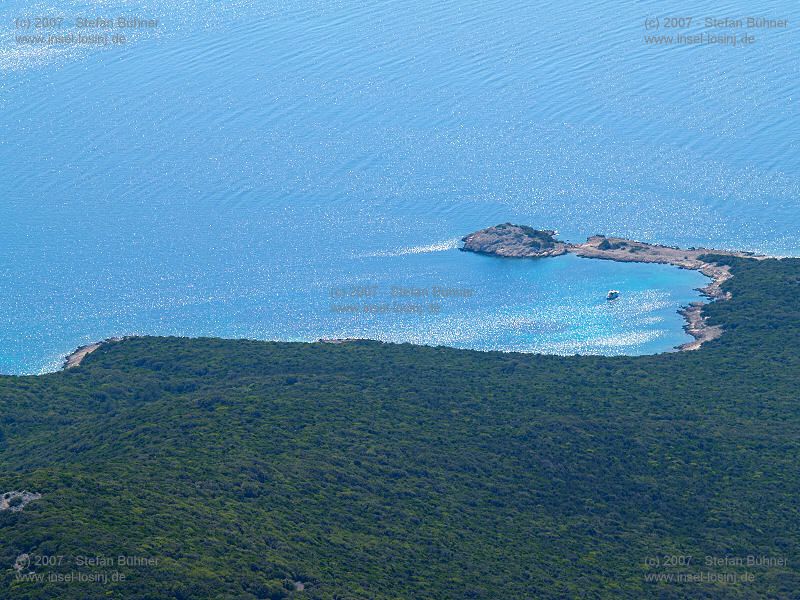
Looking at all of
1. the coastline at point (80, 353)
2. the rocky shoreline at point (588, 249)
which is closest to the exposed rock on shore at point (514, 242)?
the rocky shoreline at point (588, 249)

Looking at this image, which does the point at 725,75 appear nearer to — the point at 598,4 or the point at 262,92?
the point at 598,4

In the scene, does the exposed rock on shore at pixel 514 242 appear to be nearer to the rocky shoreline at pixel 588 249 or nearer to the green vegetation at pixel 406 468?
the rocky shoreline at pixel 588 249

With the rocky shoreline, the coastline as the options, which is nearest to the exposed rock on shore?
the rocky shoreline

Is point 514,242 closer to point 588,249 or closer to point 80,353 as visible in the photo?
point 588,249

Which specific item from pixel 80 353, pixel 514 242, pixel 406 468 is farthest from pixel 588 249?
pixel 406 468

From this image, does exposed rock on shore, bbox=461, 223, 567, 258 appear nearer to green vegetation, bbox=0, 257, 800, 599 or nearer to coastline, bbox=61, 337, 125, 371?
green vegetation, bbox=0, 257, 800, 599
